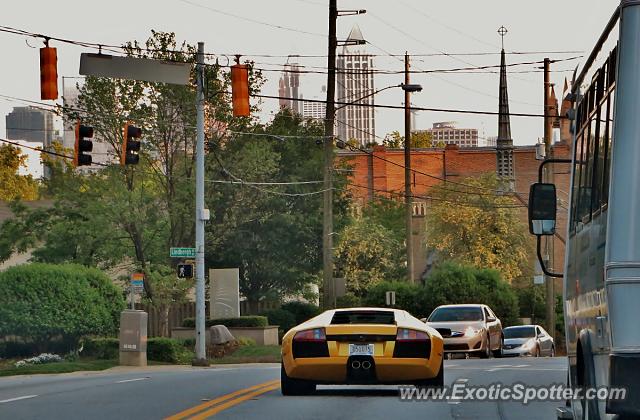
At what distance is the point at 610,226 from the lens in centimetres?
785

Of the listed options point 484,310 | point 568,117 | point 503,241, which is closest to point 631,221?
point 568,117

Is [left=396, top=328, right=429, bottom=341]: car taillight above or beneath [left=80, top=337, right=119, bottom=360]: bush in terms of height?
above

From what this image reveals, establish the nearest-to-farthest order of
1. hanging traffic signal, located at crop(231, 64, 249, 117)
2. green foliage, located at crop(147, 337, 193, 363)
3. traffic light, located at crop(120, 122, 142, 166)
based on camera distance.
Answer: hanging traffic signal, located at crop(231, 64, 249, 117), traffic light, located at crop(120, 122, 142, 166), green foliage, located at crop(147, 337, 193, 363)

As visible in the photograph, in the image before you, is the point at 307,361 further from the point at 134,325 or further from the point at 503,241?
the point at 503,241

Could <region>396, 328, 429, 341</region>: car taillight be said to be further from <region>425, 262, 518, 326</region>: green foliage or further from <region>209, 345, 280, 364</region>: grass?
<region>425, 262, 518, 326</region>: green foliage

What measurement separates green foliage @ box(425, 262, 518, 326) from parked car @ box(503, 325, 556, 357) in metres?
11.0

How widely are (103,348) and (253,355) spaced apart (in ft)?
16.6

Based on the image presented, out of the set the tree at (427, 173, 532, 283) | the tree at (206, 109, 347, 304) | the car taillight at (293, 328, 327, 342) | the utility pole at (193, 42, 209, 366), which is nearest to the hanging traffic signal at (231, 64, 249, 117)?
the utility pole at (193, 42, 209, 366)

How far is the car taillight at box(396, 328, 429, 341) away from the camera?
1814 centimetres

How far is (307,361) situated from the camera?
1808 centimetres

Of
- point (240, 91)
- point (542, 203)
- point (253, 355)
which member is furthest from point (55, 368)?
point (542, 203)

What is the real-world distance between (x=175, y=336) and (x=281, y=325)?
6454 mm

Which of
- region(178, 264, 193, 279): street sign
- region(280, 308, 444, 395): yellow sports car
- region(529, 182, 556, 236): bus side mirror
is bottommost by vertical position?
region(280, 308, 444, 395): yellow sports car

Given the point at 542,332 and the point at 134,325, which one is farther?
the point at 542,332
